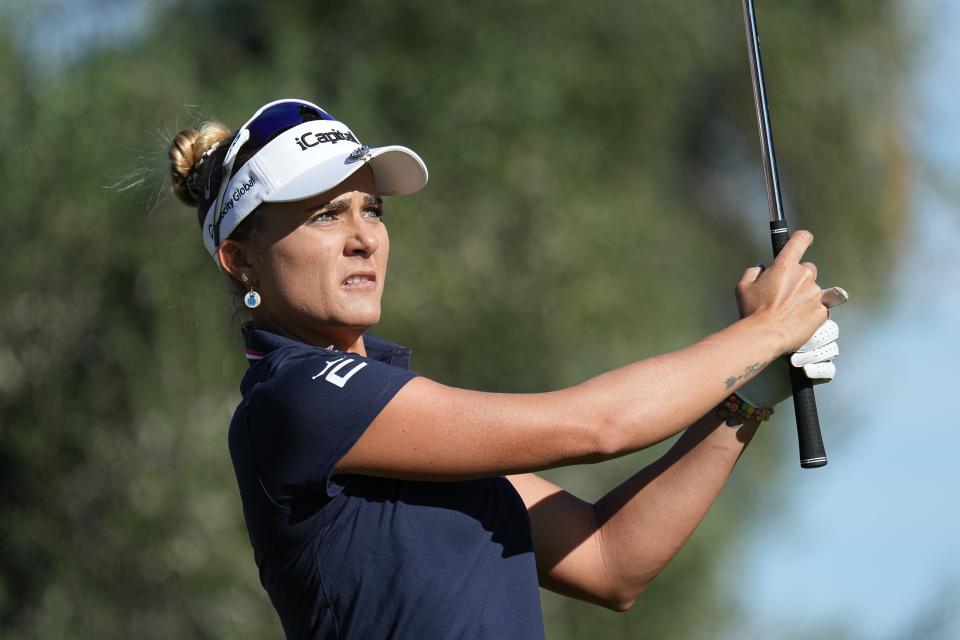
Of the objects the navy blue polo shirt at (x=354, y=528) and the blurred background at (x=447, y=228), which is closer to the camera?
the navy blue polo shirt at (x=354, y=528)

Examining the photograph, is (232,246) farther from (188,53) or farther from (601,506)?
(188,53)

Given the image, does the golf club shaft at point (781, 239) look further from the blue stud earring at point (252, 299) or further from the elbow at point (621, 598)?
the blue stud earring at point (252, 299)

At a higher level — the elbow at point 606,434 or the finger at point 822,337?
the finger at point 822,337

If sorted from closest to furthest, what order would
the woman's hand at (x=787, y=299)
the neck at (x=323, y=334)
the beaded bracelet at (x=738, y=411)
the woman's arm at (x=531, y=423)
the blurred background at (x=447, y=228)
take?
the woman's arm at (x=531, y=423) → the woman's hand at (x=787, y=299) → the neck at (x=323, y=334) → the beaded bracelet at (x=738, y=411) → the blurred background at (x=447, y=228)

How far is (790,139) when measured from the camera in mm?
11000

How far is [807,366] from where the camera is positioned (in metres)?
2.65

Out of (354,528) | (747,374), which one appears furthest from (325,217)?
(747,374)

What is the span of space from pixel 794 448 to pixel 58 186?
6.47 metres

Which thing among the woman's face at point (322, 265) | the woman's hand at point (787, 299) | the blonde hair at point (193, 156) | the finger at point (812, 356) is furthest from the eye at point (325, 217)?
the finger at point (812, 356)

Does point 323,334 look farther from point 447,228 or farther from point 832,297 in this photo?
point 447,228

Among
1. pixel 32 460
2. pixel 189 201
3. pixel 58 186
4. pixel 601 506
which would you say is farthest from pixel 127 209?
pixel 601 506

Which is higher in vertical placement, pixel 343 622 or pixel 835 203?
pixel 343 622

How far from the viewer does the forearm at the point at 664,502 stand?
2.79 meters

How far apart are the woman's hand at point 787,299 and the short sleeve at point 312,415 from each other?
66 centimetres
